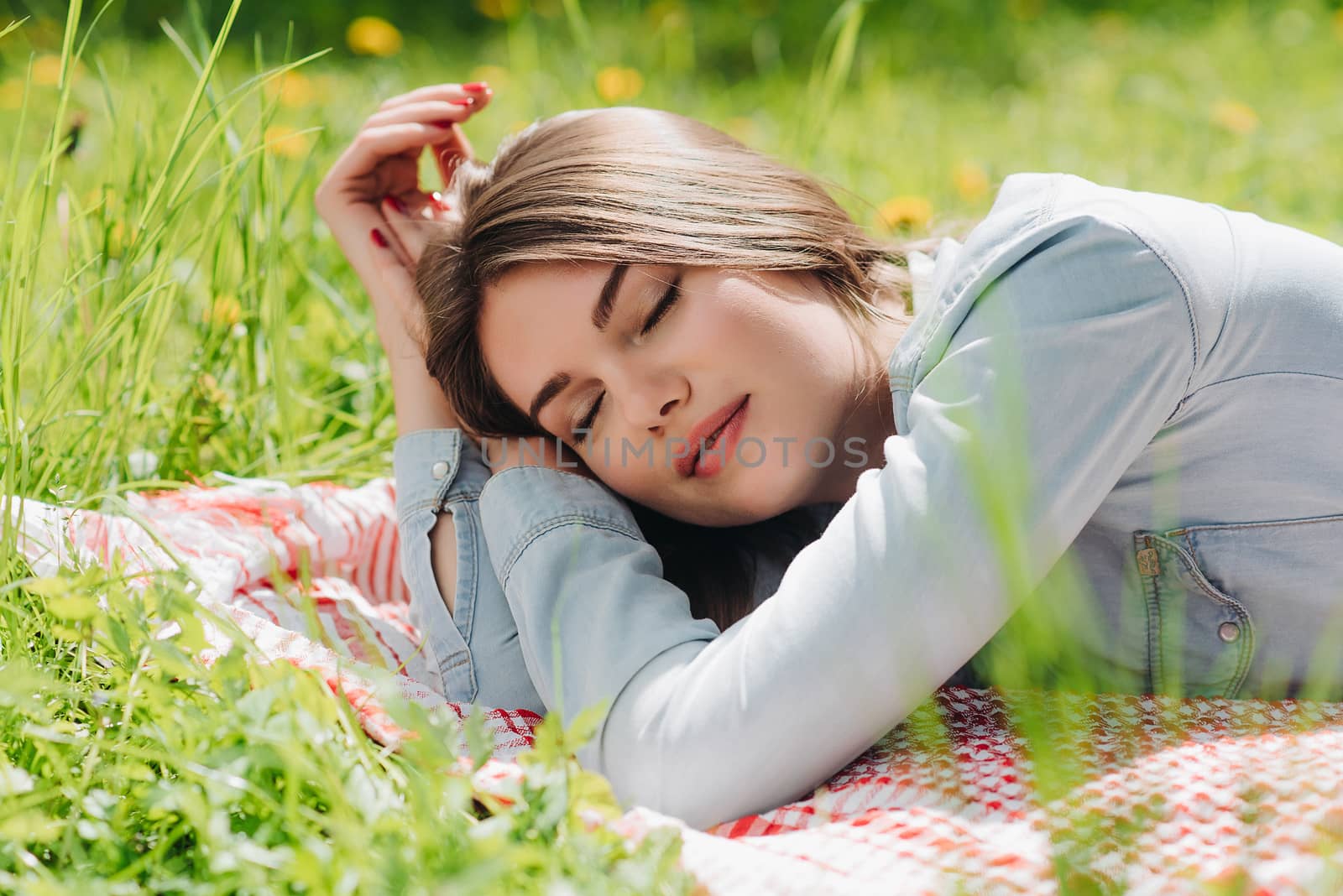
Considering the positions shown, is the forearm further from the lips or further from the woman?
the lips

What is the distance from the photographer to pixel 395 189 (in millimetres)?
1921

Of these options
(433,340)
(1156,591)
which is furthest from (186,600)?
(1156,591)

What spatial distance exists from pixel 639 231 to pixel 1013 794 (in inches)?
30.0

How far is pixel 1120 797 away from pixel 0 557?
1092mm

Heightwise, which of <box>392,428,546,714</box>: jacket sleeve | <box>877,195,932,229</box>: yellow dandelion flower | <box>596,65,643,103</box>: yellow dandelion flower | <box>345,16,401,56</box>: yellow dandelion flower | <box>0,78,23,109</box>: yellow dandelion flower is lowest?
<box>392,428,546,714</box>: jacket sleeve

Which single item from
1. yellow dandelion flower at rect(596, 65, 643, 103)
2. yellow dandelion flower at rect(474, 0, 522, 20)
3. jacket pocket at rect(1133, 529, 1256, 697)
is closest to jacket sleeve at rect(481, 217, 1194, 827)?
jacket pocket at rect(1133, 529, 1256, 697)

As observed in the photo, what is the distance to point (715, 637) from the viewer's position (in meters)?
1.18

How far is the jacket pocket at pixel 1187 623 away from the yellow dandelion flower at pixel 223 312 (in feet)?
4.62

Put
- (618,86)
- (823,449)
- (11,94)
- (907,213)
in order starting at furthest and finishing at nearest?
(11,94) < (618,86) < (907,213) < (823,449)

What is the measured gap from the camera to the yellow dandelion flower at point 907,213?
2.37 metres

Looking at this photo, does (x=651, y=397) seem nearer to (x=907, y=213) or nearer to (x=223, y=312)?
(x=223, y=312)

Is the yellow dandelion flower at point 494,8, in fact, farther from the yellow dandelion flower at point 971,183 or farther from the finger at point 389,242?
the finger at point 389,242

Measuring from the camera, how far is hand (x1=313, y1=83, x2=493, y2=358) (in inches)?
70.8

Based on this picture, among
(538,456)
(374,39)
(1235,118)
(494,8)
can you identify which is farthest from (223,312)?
(494,8)
